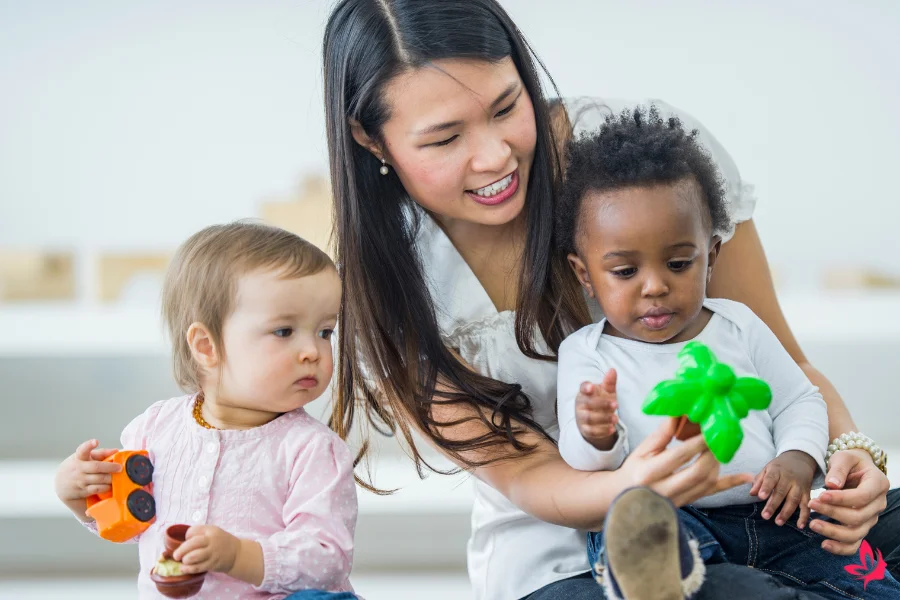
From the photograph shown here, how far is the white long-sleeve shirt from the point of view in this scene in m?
1.32

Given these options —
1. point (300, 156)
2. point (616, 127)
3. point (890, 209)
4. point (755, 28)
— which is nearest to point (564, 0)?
point (755, 28)

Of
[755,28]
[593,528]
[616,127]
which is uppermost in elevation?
[755,28]

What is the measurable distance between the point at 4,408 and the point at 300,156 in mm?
1255

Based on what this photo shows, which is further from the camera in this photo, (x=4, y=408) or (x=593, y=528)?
(x=4, y=408)

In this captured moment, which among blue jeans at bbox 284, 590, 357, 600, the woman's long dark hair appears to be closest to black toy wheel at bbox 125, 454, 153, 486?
blue jeans at bbox 284, 590, 357, 600

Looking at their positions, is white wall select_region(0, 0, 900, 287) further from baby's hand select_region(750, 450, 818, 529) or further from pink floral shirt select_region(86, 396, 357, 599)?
baby's hand select_region(750, 450, 818, 529)

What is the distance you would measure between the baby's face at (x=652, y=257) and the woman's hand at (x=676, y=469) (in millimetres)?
244

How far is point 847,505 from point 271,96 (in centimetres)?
244

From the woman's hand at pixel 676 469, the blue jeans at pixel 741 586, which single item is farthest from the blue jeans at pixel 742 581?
the woman's hand at pixel 676 469

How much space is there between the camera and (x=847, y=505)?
1.29 metres

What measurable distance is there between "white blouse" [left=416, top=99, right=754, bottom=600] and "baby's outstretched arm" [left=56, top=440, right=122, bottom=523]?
2.05 ft

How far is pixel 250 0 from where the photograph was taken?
3.20m

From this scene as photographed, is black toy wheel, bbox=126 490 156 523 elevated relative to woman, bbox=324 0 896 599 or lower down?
lower down

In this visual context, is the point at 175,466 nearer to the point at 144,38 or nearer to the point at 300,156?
the point at 300,156
